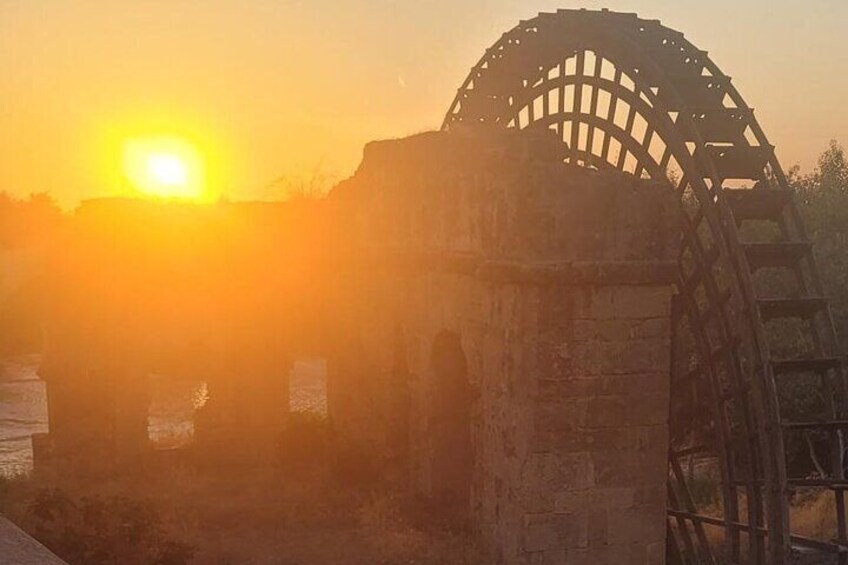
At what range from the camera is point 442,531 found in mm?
9188

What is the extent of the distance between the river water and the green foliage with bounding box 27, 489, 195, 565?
10004 millimetres

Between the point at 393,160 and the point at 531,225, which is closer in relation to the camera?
the point at 531,225

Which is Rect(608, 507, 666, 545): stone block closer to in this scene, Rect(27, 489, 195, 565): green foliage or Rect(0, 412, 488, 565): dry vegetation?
Rect(0, 412, 488, 565): dry vegetation

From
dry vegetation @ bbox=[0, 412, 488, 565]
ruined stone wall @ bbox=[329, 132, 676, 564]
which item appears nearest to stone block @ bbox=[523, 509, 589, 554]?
ruined stone wall @ bbox=[329, 132, 676, 564]

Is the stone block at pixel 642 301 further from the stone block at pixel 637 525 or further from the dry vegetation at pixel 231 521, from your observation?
the dry vegetation at pixel 231 521

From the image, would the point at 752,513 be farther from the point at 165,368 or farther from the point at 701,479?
the point at 165,368

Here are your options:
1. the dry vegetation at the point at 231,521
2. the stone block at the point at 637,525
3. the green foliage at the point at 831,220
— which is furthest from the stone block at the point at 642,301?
the green foliage at the point at 831,220

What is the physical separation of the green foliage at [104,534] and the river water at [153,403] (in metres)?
10.0

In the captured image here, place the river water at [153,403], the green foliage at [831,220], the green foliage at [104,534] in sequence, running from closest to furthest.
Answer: the green foliage at [104,534] < the green foliage at [831,220] < the river water at [153,403]

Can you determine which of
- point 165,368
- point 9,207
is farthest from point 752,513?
point 9,207

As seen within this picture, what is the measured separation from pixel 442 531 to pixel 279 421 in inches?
218

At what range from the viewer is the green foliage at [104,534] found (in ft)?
25.3

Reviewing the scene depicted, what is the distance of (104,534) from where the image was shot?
795 centimetres

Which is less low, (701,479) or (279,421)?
(279,421)
